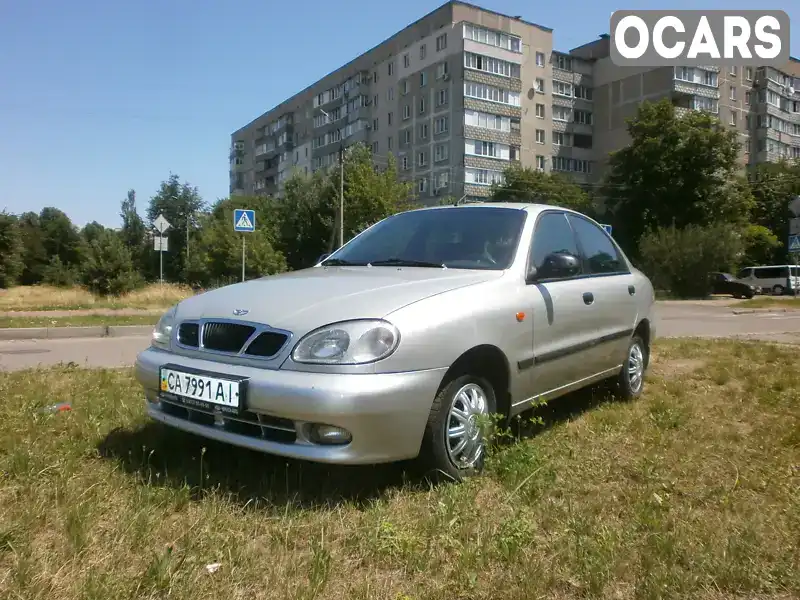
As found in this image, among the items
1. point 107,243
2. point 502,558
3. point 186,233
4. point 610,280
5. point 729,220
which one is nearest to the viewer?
point 502,558

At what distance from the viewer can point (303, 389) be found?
2.69 meters

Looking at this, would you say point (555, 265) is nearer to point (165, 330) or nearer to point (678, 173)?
point (165, 330)

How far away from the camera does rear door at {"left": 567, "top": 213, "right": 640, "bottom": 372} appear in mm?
4508

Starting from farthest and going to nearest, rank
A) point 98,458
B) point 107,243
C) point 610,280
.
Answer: point 107,243 → point 610,280 → point 98,458

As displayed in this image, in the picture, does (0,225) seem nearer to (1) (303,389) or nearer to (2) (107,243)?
(2) (107,243)

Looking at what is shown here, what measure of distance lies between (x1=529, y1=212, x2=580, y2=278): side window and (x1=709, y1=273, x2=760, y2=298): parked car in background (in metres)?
33.8

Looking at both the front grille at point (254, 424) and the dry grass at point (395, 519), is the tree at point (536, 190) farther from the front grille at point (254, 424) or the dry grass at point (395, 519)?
the front grille at point (254, 424)

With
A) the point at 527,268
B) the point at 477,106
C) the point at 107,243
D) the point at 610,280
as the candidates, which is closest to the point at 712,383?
the point at 610,280

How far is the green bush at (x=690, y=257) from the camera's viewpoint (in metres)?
32.1

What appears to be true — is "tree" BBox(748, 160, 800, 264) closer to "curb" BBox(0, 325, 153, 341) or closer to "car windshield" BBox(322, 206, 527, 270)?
"curb" BBox(0, 325, 153, 341)

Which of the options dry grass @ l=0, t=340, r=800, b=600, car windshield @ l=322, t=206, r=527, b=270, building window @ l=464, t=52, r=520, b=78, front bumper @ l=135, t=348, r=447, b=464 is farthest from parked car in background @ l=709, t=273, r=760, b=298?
front bumper @ l=135, t=348, r=447, b=464

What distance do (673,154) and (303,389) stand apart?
142 ft

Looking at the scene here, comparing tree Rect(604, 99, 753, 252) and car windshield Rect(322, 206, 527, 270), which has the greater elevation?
tree Rect(604, 99, 753, 252)

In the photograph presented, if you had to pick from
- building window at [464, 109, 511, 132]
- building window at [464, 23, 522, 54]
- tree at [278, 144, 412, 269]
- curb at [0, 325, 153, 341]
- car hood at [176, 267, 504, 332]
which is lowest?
curb at [0, 325, 153, 341]
